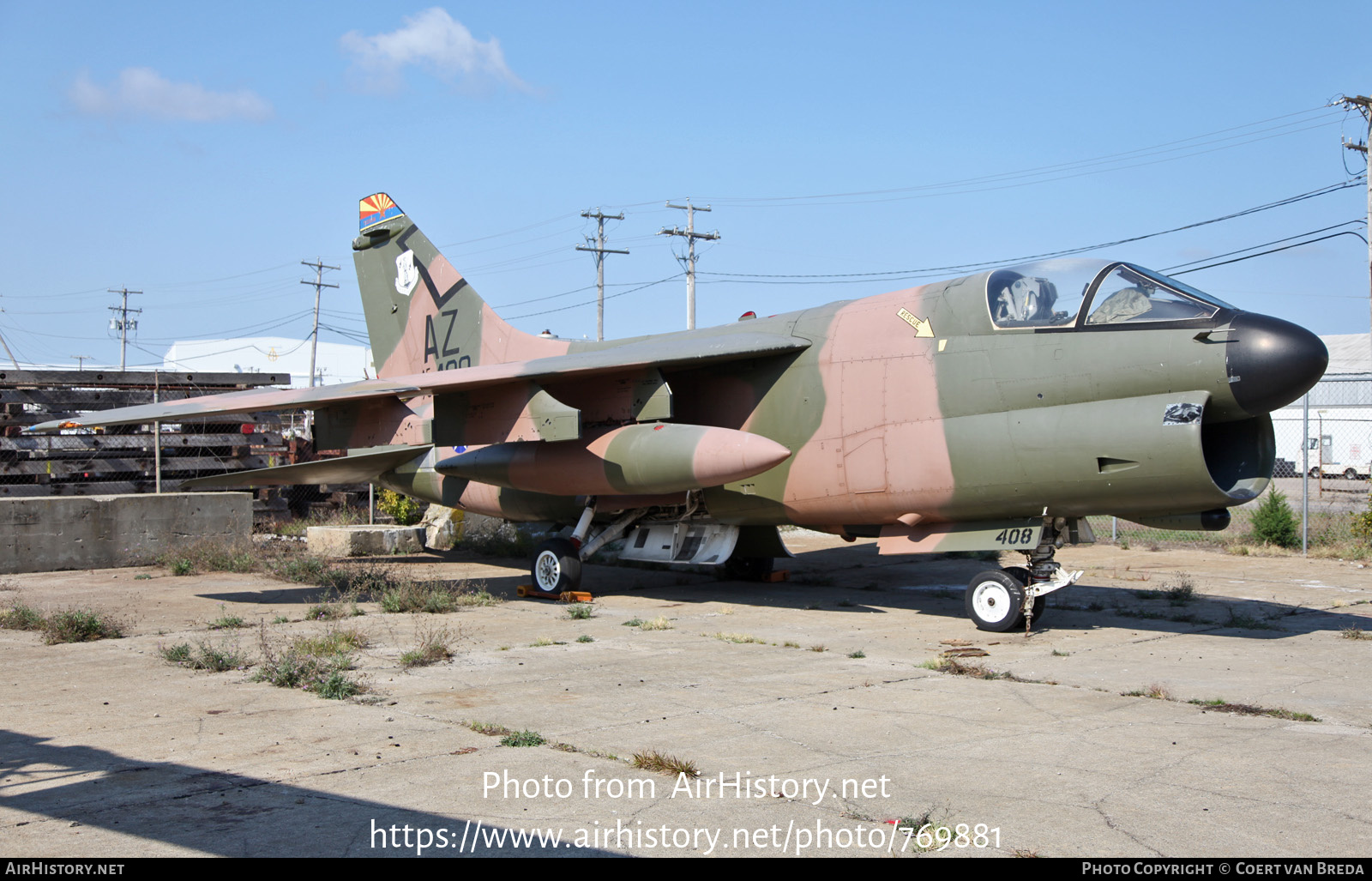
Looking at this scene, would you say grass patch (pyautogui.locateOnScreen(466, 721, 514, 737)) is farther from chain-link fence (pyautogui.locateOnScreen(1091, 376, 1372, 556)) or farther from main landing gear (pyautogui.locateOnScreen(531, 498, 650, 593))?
chain-link fence (pyautogui.locateOnScreen(1091, 376, 1372, 556))

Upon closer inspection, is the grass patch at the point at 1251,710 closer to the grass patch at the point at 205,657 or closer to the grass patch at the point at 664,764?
the grass patch at the point at 664,764

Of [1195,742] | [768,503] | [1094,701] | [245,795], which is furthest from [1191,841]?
[768,503]

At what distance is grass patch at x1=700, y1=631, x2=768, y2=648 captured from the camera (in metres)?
9.83

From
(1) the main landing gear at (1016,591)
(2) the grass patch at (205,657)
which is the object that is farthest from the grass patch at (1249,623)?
(2) the grass patch at (205,657)

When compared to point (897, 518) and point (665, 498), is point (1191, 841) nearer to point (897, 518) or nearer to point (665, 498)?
point (897, 518)

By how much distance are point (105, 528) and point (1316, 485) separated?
139ft

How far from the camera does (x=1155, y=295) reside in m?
9.41

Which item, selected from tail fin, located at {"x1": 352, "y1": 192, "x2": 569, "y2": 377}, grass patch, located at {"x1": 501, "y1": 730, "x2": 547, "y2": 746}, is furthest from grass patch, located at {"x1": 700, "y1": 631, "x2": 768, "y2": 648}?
tail fin, located at {"x1": 352, "y1": 192, "x2": 569, "y2": 377}

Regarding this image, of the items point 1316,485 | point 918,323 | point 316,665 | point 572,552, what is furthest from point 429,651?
point 1316,485

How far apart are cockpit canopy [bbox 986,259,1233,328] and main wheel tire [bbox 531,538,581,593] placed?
6.14m

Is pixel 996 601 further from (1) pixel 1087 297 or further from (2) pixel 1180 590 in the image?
(2) pixel 1180 590

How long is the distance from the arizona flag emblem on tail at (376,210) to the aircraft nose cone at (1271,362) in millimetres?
12801

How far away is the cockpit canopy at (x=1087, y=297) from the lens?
930 cm

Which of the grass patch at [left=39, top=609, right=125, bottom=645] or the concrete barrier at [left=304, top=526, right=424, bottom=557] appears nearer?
the grass patch at [left=39, top=609, right=125, bottom=645]
